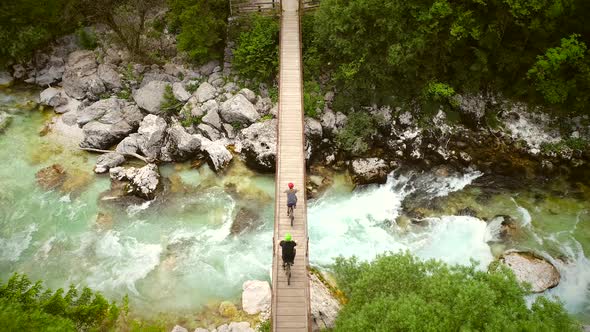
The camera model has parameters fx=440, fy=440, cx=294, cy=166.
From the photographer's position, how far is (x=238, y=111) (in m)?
25.2

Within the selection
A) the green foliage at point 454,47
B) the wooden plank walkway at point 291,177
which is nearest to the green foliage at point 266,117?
the wooden plank walkway at point 291,177

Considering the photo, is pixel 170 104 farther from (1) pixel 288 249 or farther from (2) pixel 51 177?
(1) pixel 288 249

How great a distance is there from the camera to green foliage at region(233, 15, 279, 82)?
26344mm

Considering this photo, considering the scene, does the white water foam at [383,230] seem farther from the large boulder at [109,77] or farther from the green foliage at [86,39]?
the green foliage at [86,39]

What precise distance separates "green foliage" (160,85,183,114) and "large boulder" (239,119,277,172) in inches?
193

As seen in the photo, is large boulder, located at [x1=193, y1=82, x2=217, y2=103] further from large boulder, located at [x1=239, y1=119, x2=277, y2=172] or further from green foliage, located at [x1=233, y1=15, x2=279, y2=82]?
large boulder, located at [x1=239, y1=119, x2=277, y2=172]

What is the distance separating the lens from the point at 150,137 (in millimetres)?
24797

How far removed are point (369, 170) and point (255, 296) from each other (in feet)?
30.3

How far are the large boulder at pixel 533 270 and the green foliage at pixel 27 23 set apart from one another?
1181 inches

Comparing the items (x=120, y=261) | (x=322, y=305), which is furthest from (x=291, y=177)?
(x=120, y=261)

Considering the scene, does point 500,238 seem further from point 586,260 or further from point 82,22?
point 82,22

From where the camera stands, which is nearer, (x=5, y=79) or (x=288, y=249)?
Answer: (x=288, y=249)

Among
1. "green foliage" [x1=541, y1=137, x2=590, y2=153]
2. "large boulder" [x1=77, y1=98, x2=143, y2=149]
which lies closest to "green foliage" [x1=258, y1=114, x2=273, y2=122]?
"large boulder" [x1=77, y1=98, x2=143, y2=149]

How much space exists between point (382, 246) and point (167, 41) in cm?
1965
